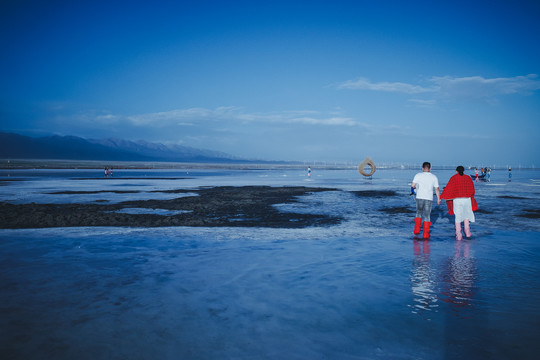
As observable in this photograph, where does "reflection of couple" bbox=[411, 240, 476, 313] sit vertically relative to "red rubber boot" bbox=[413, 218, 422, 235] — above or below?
below

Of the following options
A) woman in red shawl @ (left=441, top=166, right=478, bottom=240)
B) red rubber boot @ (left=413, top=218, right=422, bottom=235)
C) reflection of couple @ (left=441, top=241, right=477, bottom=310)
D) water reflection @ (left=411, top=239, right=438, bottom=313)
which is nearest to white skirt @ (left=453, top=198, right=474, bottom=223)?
woman in red shawl @ (left=441, top=166, right=478, bottom=240)

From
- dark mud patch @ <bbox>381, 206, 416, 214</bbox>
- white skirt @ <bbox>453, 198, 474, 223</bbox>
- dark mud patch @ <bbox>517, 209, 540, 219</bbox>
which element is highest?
white skirt @ <bbox>453, 198, 474, 223</bbox>

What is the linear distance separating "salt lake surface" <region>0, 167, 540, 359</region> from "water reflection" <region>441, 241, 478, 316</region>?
0.03 meters

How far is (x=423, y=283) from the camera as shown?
5.48 m

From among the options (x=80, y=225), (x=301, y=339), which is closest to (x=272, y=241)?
(x=301, y=339)

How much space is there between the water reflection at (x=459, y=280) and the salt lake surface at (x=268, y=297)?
29 mm

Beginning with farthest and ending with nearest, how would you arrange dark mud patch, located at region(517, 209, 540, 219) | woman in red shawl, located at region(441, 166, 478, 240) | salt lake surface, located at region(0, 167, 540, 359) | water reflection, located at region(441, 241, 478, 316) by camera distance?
dark mud patch, located at region(517, 209, 540, 219), woman in red shawl, located at region(441, 166, 478, 240), water reflection, located at region(441, 241, 478, 316), salt lake surface, located at region(0, 167, 540, 359)

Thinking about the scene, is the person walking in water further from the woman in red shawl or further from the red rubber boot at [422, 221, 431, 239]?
the woman in red shawl

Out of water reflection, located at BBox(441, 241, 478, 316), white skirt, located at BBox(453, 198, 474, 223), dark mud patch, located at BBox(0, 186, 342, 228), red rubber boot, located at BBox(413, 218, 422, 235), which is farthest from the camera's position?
dark mud patch, located at BBox(0, 186, 342, 228)

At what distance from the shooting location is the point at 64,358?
3.32 m

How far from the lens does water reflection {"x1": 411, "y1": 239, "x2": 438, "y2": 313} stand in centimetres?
461

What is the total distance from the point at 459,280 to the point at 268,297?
328 centimetres

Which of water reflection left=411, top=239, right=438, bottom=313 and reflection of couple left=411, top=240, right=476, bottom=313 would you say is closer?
water reflection left=411, top=239, right=438, bottom=313

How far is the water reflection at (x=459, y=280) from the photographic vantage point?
4713 mm
